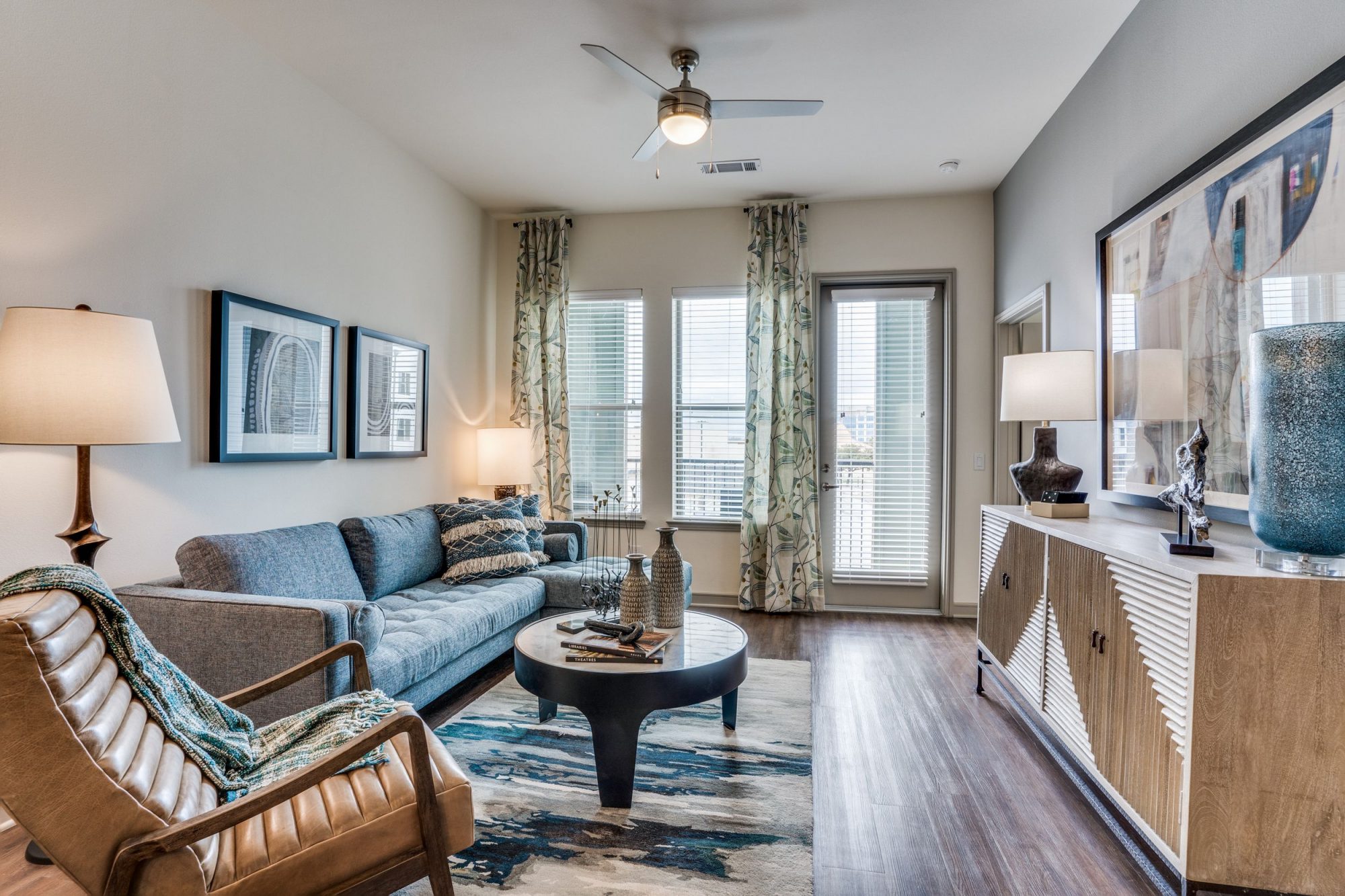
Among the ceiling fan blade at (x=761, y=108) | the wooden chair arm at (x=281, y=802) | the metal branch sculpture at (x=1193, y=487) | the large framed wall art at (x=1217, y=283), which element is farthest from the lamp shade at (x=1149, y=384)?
the wooden chair arm at (x=281, y=802)

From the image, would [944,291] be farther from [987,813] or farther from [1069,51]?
[987,813]

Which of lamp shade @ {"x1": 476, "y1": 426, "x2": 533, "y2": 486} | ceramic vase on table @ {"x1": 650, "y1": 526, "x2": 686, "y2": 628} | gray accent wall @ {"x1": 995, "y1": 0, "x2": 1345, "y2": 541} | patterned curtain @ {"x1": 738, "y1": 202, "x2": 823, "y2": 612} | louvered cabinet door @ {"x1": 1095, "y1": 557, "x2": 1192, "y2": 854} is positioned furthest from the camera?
patterned curtain @ {"x1": 738, "y1": 202, "x2": 823, "y2": 612}

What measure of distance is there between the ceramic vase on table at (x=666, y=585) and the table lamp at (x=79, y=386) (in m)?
1.68

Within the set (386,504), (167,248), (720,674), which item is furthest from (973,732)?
(167,248)

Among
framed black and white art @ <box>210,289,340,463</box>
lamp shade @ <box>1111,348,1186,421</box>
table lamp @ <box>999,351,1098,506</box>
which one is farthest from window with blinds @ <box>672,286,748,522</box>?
lamp shade @ <box>1111,348,1186,421</box>

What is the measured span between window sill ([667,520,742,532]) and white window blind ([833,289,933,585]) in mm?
735

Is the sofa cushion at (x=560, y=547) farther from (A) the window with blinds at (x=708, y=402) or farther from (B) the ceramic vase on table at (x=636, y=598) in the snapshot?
(B) the ceramic vase on table at (x=636, y=598)

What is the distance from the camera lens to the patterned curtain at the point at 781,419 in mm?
4801

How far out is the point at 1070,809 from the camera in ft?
7.24

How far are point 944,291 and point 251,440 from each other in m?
4.27

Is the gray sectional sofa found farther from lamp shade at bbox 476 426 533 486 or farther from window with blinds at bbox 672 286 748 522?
window with blinds at bbox 672 286 748 522

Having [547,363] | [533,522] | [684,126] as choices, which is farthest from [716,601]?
Result: [684,126]

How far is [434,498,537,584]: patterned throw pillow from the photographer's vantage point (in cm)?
373

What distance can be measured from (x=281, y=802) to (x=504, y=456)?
3391mm
